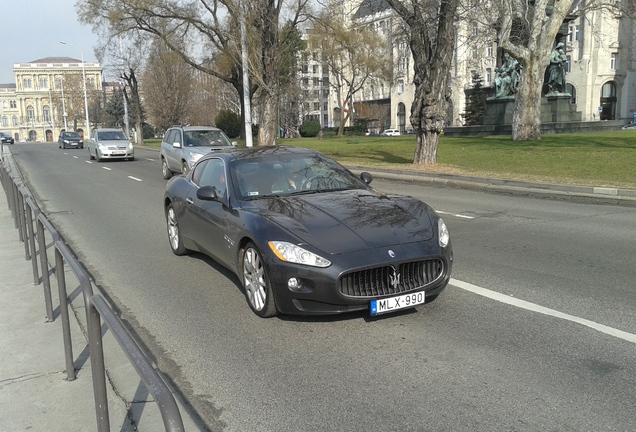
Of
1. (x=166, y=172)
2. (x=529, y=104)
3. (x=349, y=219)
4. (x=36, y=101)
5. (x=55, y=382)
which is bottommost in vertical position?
(x=55, y=382)

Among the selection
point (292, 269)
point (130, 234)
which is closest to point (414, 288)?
point (292, 269)

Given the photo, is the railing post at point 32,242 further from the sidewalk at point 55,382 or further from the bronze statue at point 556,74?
the bronze statue at point 556,74

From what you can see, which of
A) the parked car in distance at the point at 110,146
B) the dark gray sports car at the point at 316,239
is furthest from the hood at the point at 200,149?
the parked car in distance at the point at 110,146

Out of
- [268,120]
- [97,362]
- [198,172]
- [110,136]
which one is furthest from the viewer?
[110,136]

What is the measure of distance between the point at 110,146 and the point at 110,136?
59.8 inches

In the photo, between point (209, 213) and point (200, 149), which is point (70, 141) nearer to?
point (200, 149)

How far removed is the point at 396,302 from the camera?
15.4 ft

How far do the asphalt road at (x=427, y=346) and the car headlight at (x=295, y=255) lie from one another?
63 cm

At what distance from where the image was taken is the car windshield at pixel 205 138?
18.4 metres

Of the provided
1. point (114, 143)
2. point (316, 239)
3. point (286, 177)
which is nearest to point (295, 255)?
point (316, 239)

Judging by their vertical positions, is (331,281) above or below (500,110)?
below

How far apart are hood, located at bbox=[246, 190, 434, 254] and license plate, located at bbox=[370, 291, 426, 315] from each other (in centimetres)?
44

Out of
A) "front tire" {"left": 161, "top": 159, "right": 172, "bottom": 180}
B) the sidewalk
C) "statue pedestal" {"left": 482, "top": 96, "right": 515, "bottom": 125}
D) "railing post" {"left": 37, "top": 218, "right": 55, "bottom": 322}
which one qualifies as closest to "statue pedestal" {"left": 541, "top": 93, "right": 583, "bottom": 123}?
"statue pedestal" {"left": 482, "top": 96, "right": 515, "bottom": 125}

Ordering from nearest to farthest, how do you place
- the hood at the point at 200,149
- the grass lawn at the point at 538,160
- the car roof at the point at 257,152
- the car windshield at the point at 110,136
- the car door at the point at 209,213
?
1. the car door at the point at 209,213
2. the car roof at the point at 257,152
3. the grass lawn at the point at 538,160
4. the hood at the point at 200,149
5. the car windshield at the point at 110,136
